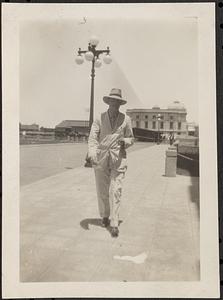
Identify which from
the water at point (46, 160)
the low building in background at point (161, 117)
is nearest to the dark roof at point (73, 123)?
the water at point (46, 160)

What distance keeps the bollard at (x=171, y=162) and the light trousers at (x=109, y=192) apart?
806 millimetres

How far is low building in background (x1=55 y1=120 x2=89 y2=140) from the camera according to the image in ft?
13.9

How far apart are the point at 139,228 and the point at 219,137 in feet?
3.72

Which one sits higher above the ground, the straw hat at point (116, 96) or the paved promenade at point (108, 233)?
the straw hat at point (116, 96)

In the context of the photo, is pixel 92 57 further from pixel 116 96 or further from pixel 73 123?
pixel 73 123

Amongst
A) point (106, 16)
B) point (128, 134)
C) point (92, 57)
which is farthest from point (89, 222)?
point (106, 16)

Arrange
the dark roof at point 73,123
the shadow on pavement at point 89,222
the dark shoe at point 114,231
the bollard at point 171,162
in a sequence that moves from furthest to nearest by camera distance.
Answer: the bollard at point 171,162
the dark roof at point 73,123
the shadow on pavement at point 89,222
the dark shoe at point 114,231

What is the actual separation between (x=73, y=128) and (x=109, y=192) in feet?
2.84

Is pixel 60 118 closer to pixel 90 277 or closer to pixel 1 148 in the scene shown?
pixel 1 148

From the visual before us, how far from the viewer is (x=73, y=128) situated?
441 cm

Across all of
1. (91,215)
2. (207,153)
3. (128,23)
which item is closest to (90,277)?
(91,215)

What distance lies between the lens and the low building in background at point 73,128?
4.22 m

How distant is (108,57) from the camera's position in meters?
4.15

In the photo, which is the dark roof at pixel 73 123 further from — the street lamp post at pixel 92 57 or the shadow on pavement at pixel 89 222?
the shadow on pavement at pixel 89 222
